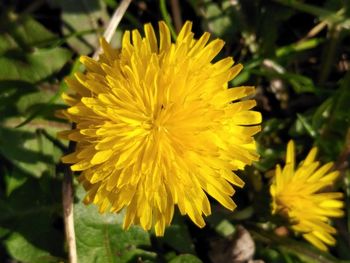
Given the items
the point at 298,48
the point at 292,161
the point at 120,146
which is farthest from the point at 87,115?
the point at 298,48

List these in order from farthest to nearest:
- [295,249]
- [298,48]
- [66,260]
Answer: [298,48], [295,249], [66,260]

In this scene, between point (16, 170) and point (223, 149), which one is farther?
point (16, 170)

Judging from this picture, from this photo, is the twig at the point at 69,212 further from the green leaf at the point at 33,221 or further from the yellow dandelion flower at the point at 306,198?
the yellow dandelion flower at the point at 306,198

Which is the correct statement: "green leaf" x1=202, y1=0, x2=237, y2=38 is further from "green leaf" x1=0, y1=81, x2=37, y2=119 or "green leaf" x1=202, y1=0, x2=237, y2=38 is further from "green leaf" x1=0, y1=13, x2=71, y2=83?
"green leaf" x1=0, y1=81, x2=37, y2=119

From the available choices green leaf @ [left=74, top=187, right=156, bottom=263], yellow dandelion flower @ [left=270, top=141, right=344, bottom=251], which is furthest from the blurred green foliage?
yellow dandelion flower @ [left=270, top=141, right=344, bottom=251]

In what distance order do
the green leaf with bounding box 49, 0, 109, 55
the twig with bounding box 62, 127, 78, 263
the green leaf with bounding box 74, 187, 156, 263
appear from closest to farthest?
1. the twig with bounding box 62, 127, 78, 263
2. the green leaf with bounding box 74, 187, 156, 263
3. the green leaf with bounding box 49, 0, 109, 55

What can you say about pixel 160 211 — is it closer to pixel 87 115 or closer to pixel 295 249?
pixel 87 115

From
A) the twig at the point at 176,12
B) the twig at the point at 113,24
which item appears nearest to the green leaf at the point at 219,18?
the twig at the point at 176,12
